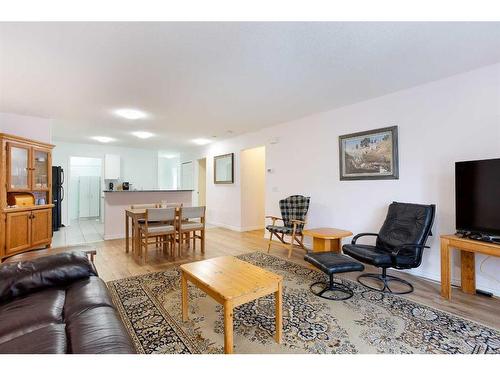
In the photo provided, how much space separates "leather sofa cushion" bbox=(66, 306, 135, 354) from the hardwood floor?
4.76ft

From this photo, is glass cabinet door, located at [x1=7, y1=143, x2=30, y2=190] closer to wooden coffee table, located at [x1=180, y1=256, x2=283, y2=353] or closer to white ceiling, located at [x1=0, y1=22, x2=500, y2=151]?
white ceiling, located at [x1=0, y1=22, x2=500, y2=151]

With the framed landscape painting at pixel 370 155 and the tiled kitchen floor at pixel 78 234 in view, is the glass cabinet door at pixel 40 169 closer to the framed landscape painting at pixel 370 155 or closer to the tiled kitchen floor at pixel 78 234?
the tiled kitchen floor at pixel 78 234

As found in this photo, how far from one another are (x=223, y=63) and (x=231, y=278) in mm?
2029

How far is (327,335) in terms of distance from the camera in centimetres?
187

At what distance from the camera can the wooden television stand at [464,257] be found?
2.20m

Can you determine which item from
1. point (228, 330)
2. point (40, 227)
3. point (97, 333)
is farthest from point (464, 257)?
point (40, 227)

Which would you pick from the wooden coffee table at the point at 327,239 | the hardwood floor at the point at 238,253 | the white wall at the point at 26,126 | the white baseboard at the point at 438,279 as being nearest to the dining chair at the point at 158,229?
the hardwood floor at the point at 238,253

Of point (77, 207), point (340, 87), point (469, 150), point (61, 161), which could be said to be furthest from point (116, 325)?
point (77, 207)

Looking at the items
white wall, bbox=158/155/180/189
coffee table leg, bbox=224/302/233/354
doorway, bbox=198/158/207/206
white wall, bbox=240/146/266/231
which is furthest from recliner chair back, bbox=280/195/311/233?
white wall, bbox=158/155/180/189

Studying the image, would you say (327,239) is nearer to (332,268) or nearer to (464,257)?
(332,268)

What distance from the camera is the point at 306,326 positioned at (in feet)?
6.54
